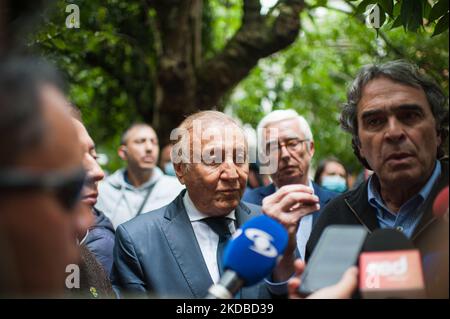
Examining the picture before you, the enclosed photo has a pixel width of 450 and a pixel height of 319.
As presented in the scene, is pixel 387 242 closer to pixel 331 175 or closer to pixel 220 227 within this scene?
pixel 220 227

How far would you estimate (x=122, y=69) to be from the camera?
8961 mm

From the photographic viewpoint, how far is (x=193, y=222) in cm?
321

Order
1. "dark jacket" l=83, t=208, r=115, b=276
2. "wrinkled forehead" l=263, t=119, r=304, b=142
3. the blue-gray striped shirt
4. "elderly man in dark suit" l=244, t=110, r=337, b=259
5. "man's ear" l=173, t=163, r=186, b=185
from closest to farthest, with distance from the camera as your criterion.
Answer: the blue-gray striped shirt → "man's ear" l=173, t=163, r=186, b=185 → "dark jacket" l=83, t=208, r=115, b=276 → "elderly man in dark suit" l=244, t=110, r=337, b=259 → "wrinkled forehead" l=263, t=119, r=304, b=142

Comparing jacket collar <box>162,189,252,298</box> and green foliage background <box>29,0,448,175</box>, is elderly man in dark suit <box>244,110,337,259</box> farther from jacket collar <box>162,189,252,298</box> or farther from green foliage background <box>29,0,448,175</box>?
→ jacket collar <box>162,189,252,298</box>

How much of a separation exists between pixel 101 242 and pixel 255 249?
6.66ft

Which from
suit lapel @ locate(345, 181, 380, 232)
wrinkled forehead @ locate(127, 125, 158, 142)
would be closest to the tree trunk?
wrinkled forehead @ locate(127, 125, 158, 142)

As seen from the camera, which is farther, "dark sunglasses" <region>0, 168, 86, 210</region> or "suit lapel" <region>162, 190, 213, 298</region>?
"suit lapel" <region>162, 190, 213, 298</region>

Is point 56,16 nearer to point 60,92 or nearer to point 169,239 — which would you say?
point 169,239

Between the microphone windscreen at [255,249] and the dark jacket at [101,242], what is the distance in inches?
67.7

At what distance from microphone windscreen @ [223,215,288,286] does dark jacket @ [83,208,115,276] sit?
5.64 ft

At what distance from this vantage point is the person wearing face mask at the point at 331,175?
676 cm

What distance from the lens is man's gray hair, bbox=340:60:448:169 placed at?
106 inches
